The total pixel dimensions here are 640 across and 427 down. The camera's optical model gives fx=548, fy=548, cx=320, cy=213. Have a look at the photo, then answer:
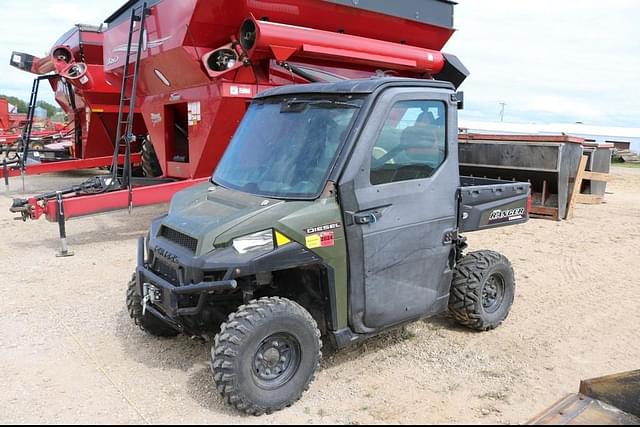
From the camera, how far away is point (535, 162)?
28.0 ft

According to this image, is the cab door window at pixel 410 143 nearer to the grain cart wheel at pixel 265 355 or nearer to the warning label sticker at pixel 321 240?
the warning label sticker at pixel 321 240

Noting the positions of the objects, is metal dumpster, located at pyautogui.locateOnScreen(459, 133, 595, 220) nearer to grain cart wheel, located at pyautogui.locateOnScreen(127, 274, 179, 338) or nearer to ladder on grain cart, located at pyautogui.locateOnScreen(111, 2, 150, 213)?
ladder on grain cart, located at pyautogui.locateOnScreen(111, 2, 150, 213)

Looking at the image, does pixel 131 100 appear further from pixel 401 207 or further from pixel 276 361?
pixel 276 361

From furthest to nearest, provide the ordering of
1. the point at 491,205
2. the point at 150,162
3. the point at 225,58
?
the point at 150,162 → the point at 225,58 → the point at 491,205

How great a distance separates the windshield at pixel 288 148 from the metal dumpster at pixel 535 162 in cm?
600

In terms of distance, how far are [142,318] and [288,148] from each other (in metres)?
1.59

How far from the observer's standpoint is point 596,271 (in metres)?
5.96

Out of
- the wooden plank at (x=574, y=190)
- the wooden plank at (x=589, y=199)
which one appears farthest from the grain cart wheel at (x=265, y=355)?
the wooden plank at (x=589, y=199)

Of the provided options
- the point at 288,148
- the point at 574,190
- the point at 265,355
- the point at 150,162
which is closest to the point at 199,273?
the point at 265,355

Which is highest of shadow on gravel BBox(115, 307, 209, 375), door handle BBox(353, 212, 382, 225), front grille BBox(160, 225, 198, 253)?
door handle BBox(353, 212, 382, 225)

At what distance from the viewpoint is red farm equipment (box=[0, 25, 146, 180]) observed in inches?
376

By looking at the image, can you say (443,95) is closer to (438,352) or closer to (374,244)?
(374,244)

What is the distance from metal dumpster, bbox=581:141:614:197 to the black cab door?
740 centimetres

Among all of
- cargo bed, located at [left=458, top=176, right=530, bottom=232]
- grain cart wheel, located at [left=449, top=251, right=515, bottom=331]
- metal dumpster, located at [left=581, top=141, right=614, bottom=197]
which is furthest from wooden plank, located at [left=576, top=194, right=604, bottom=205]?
grain cart wheel, located at [left=449, top=251, right=515, bottom=331]
